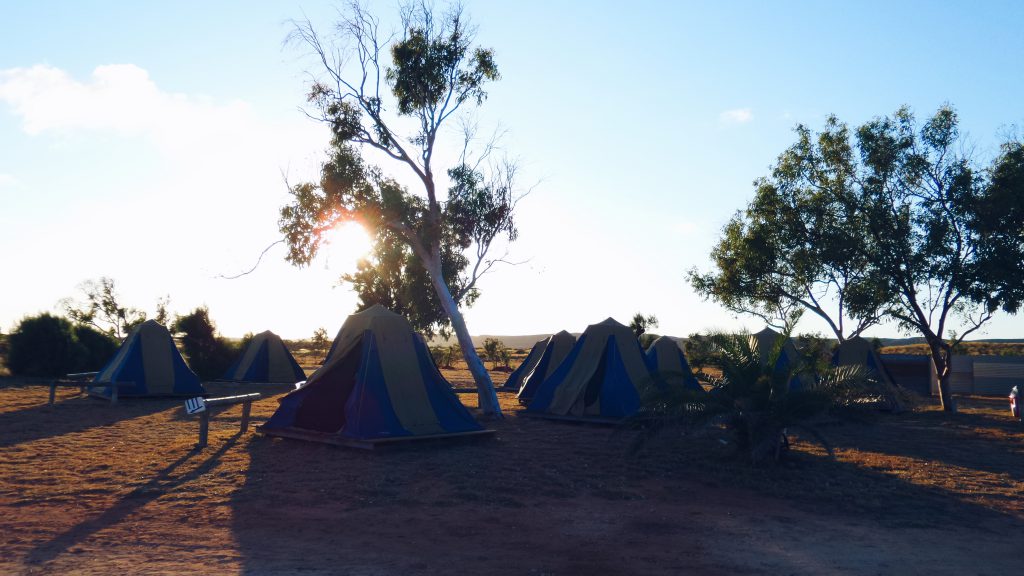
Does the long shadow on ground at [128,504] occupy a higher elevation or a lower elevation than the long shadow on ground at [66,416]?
lower

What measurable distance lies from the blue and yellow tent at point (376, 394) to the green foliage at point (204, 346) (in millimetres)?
19492

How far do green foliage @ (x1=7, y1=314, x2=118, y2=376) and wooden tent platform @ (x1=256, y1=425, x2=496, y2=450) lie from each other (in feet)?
62.7

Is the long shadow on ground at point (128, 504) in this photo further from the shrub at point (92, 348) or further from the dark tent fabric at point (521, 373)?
the shrub at point (92, 348)

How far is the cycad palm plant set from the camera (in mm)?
11523

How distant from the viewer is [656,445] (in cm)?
1407

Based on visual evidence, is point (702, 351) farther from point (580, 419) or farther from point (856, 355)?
point (856, 355)

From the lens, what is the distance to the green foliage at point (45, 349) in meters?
29.0

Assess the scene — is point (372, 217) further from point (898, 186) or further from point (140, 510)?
point (898, 186)

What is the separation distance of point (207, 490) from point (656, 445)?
25.5 feet

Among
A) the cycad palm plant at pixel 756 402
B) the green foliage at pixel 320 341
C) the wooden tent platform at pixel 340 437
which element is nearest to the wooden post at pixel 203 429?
the wooden tent platform at pixel 340 437

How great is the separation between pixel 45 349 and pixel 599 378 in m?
22.5

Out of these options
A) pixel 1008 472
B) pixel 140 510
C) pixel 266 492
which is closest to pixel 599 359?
pixel 1008 472

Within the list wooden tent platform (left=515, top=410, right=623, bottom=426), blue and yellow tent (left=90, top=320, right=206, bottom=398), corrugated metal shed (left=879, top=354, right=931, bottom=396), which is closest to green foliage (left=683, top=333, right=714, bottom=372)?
wooden tent platform (left=515, top=410, right=623, bottom=426)

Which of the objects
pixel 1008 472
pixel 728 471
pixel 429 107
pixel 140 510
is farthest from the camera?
pixel 429 107
